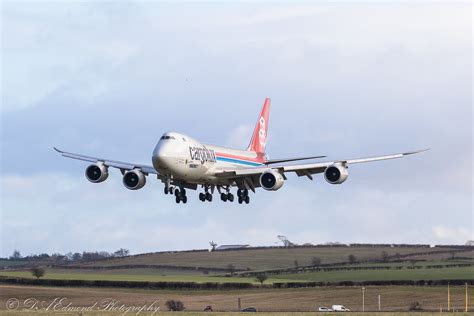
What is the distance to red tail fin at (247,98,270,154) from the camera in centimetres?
12938

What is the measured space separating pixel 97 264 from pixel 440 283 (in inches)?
2641

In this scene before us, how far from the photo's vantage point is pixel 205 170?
10744 centimetres

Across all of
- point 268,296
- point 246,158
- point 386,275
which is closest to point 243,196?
point 246,158

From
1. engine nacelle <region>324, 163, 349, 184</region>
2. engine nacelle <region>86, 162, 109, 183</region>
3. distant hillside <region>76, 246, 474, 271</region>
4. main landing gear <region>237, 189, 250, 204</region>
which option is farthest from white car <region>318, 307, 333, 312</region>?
distant hillside <region>76, 246, 474, 271</region>

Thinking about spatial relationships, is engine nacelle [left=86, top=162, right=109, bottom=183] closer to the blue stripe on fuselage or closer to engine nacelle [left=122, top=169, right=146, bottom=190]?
engine nacelle [left=122, top=169, right=146, bottom=190]

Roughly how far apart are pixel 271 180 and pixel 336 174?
591 centimetres

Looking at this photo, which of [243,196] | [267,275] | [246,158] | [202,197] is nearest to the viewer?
[202,197]

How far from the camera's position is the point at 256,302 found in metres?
119

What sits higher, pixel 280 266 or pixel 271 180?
pixel 280 266

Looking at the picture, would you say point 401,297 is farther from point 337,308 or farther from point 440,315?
point 440,315

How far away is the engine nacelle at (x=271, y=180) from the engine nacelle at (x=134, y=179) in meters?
11.0

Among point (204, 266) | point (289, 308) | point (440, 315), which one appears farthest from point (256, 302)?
point (204, 266)

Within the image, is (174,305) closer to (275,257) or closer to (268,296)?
(268,296)

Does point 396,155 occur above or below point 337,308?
above
